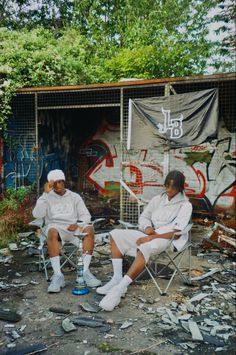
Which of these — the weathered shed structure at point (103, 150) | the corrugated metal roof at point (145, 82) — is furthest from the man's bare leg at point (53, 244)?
the corrugated metal roof at point (145, 82)

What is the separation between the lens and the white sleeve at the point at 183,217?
14.6 ft

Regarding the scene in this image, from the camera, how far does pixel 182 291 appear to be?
4496 mm

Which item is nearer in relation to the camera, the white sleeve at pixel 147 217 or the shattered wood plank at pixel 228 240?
the white sleeve at pixel 147 217

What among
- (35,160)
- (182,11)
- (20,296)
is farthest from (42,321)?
(182,11)

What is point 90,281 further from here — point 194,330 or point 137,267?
point 194,330

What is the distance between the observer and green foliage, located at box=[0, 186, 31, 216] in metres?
7.76

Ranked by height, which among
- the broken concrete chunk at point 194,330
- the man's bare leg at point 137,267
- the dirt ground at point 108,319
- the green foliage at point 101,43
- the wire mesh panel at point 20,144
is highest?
the green foliage at point 101,43

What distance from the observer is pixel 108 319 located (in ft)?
12.3

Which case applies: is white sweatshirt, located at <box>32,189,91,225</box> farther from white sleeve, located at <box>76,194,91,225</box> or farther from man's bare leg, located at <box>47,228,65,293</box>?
man's bare leg, located at <box>47,228,65,293</box>

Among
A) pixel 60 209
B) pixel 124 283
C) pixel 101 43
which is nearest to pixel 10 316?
pixel 124 283

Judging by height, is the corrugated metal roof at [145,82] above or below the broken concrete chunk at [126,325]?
above

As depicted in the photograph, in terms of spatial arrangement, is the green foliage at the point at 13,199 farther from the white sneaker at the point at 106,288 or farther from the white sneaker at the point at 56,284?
the white sneaker at the point at 106,288

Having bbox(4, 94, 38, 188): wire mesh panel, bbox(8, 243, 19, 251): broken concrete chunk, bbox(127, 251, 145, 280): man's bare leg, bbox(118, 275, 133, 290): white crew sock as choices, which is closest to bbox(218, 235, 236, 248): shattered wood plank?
bbox(127, 251, 145, 280): man's bare leg

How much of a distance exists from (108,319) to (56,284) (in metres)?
0.98
